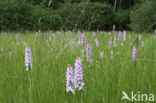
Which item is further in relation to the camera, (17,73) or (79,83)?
(17,73)

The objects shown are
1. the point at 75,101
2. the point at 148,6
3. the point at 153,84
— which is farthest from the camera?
the point at 148,6

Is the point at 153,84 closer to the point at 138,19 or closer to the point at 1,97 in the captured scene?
the point at 1,97

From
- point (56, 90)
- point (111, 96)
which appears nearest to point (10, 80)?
point (56, 90)

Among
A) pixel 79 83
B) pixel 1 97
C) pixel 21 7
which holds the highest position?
pixel 21 7

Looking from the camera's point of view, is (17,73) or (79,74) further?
(17,73)

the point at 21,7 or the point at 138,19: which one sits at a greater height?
the point at 21,7

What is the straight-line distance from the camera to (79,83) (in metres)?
0.97

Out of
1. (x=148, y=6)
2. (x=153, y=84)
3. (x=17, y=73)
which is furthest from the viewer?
(x=148, y=6)

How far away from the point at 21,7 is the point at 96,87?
10273 millimetres

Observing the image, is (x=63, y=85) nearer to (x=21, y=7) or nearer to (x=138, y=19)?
(x=138, y=19)

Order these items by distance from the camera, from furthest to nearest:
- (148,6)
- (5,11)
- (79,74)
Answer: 1. (5,11)
2. (148,6)
3. (79,74)

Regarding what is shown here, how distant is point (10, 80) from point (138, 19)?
30.0 ft

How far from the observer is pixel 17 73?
2066 mm

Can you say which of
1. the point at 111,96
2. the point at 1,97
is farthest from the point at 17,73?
the point at 111,96
